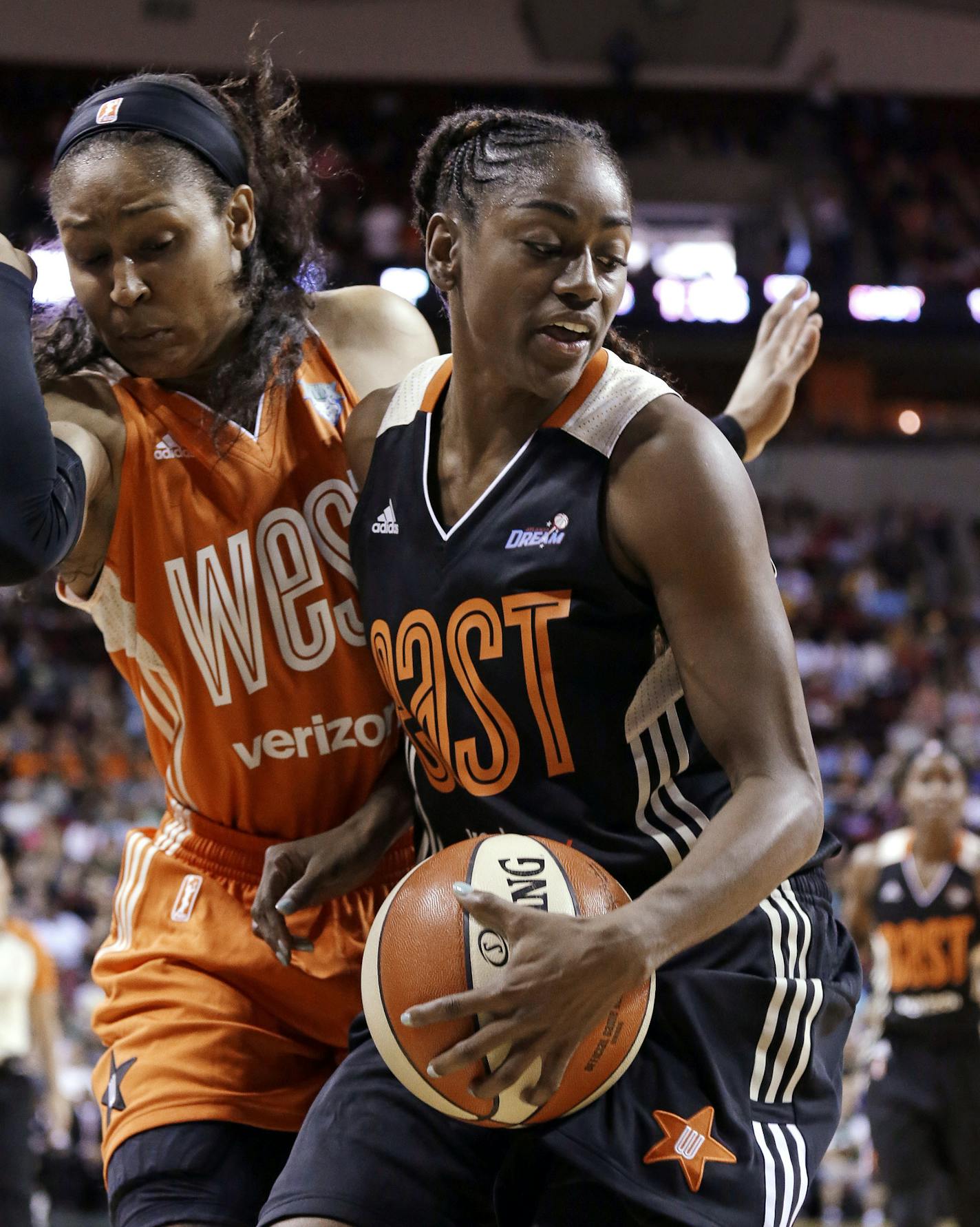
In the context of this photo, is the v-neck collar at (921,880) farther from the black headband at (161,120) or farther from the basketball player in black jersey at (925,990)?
the black headband at (161,120)

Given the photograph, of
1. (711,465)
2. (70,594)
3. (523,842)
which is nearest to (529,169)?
(711,465)

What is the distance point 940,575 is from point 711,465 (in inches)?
579

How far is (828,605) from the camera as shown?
50.1 ft

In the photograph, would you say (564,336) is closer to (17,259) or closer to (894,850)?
(17,259)

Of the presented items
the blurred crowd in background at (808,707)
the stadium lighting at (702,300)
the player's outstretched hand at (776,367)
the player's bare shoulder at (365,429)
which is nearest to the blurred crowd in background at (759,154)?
the stadium lighting at (702,300)

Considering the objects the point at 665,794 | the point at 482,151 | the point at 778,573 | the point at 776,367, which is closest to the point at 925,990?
the point at 776,367

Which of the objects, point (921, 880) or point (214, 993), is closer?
point (214, 993)

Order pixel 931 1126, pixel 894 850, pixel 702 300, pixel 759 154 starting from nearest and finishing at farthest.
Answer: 1. pixel 931 1126
2. pixel 894 850
3. pixel 702 300
4. pixel 759 154

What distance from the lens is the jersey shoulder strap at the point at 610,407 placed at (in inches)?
84.6

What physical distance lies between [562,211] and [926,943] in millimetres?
5240

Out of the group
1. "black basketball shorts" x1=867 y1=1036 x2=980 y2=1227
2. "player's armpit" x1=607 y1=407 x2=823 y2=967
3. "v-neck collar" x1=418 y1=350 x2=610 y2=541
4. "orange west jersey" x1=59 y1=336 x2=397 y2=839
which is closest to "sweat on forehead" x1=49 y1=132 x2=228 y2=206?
"orange west jersey" x1=59 y1=336 x2=397 y2=839

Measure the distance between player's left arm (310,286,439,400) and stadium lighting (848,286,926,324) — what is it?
1364 centimetres

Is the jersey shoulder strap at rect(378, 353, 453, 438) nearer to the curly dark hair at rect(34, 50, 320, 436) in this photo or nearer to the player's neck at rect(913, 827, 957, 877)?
the curly dark hair at rect(34, 50, 320, 436)

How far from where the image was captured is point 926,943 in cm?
662
